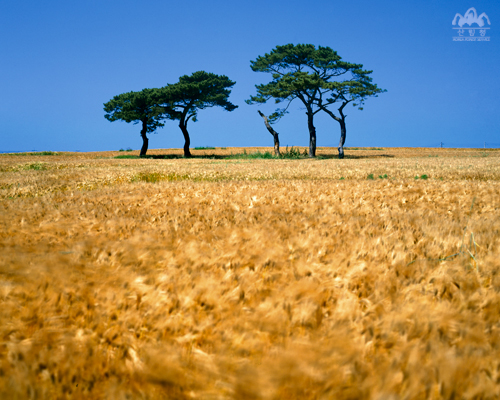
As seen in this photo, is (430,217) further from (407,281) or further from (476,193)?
(476,193)

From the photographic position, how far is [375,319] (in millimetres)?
1212

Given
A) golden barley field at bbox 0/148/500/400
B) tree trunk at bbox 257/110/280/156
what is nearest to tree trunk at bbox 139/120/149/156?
tree trunk at bbox 257/110/280/156

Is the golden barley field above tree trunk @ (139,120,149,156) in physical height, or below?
below

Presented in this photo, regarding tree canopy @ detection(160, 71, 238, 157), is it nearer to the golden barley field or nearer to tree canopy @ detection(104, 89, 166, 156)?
tree canopy @ detection(104, 89, 166, 156)

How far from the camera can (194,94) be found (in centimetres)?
3709

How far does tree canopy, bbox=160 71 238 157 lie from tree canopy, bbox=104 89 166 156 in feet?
4.44

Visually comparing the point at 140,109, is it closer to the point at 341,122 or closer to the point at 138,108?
the point at 138,108

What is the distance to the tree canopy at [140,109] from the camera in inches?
1479

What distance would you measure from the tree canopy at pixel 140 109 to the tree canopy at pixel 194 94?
1.35m

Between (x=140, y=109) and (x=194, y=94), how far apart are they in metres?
8.26

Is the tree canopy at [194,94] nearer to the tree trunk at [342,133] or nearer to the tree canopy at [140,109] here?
the tree canopy at [140,109]

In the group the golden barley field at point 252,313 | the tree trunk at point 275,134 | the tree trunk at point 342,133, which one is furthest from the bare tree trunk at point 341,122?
the golden barley field at point 252,313

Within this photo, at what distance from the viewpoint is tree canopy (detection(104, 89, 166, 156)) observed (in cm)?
3756

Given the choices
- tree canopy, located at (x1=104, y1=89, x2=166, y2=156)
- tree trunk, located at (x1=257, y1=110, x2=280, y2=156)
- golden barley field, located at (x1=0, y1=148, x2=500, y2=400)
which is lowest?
golden barley field, located at (x1=0, y1=148, x2=500, y2=400)
